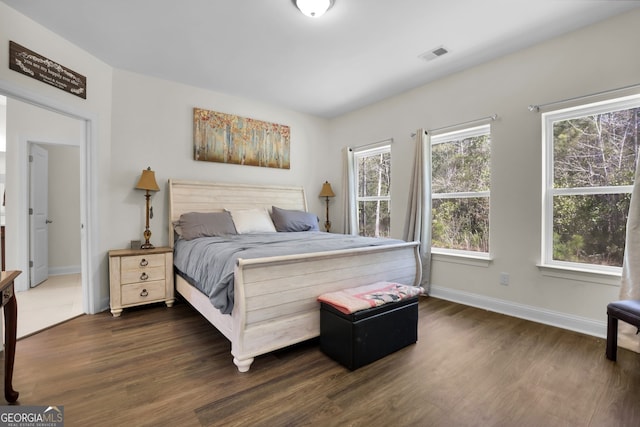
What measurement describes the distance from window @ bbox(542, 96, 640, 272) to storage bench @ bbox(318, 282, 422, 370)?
5.19 ft

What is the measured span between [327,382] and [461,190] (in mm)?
2668

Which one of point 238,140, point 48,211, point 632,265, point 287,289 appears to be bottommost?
point 287,289

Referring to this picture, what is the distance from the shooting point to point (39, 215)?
3.95 meters

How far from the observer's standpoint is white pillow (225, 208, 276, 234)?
3.55 meters

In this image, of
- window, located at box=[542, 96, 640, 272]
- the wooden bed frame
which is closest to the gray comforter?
the wooden bed frame

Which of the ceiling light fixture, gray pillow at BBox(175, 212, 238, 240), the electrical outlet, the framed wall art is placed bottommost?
the electrical outlet

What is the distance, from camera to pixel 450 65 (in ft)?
10.3

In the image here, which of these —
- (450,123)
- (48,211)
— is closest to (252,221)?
(450,123)

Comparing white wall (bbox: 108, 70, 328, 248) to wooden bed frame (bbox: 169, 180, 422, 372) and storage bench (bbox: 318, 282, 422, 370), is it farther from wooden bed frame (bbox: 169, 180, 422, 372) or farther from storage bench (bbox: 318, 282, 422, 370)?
storage bench (bbox: 318, 282, 422, 370)

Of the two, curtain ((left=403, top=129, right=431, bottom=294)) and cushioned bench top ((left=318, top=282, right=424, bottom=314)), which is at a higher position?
curtain ((left=403, top=129, right=431, bottom=294))

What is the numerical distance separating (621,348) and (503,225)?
1.26 meters

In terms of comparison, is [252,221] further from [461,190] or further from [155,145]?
[461,190]

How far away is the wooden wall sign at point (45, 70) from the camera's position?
2.24 meters

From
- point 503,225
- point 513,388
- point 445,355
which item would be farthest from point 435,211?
point 513,388
